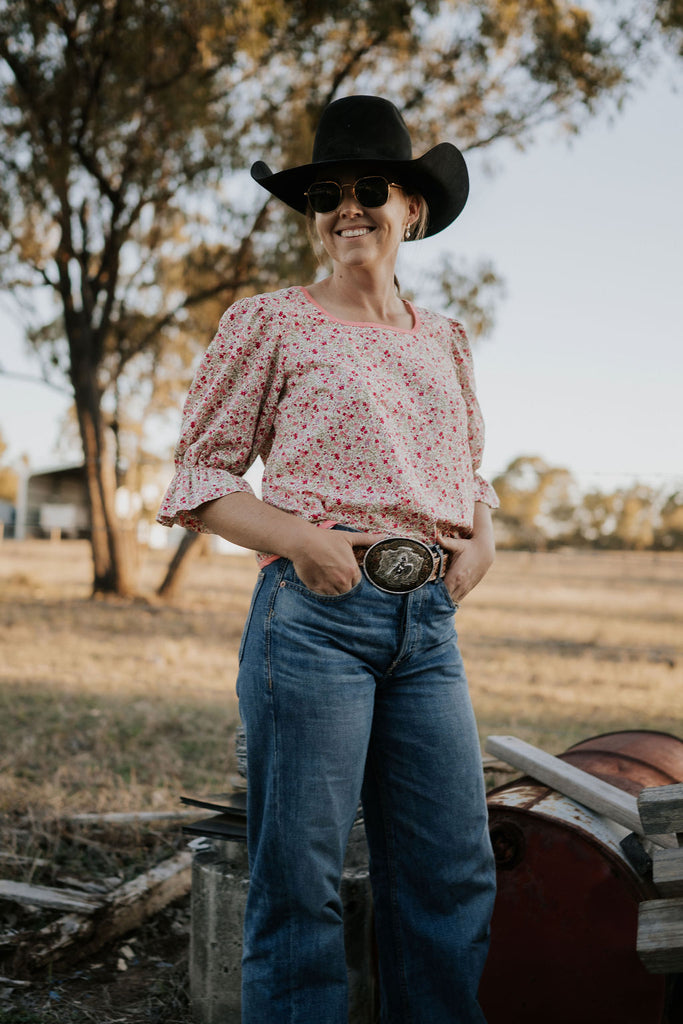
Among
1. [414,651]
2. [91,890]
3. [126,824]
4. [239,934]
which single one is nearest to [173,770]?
→ [126,824]

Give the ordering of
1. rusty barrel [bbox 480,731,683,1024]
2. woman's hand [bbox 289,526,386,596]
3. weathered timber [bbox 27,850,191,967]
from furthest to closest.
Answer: weathered timber [bbox 27,850,191,967] < rusty barrel [bbox 480,731,683,1024] < woman's hand [bbox 289,526,386,596]

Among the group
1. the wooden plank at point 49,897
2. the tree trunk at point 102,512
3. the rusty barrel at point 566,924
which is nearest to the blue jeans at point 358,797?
the rusty barrel at point 566,924

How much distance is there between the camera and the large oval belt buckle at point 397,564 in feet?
5.70

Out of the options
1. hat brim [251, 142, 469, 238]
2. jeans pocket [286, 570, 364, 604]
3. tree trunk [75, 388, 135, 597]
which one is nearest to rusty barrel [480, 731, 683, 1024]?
jeans pocket [286, 570, 364, 604]

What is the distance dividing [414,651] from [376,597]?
14 centimetres

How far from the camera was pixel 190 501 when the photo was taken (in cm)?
178

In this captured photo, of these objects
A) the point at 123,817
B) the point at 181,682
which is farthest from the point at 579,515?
the point at 123,817

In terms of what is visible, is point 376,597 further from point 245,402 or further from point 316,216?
point 316,216

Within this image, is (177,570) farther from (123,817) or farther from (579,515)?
(123,817)

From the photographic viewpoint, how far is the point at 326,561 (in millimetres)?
1677

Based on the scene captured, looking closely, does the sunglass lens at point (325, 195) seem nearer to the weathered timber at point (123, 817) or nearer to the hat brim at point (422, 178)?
the hat brim at point (422, 178)

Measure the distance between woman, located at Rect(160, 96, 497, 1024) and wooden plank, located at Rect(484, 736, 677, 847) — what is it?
443mm

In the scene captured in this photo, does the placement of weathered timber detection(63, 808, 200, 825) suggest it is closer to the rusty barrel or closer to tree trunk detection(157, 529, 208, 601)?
the rusty barrel

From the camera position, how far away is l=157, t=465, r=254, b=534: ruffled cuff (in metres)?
1.78
